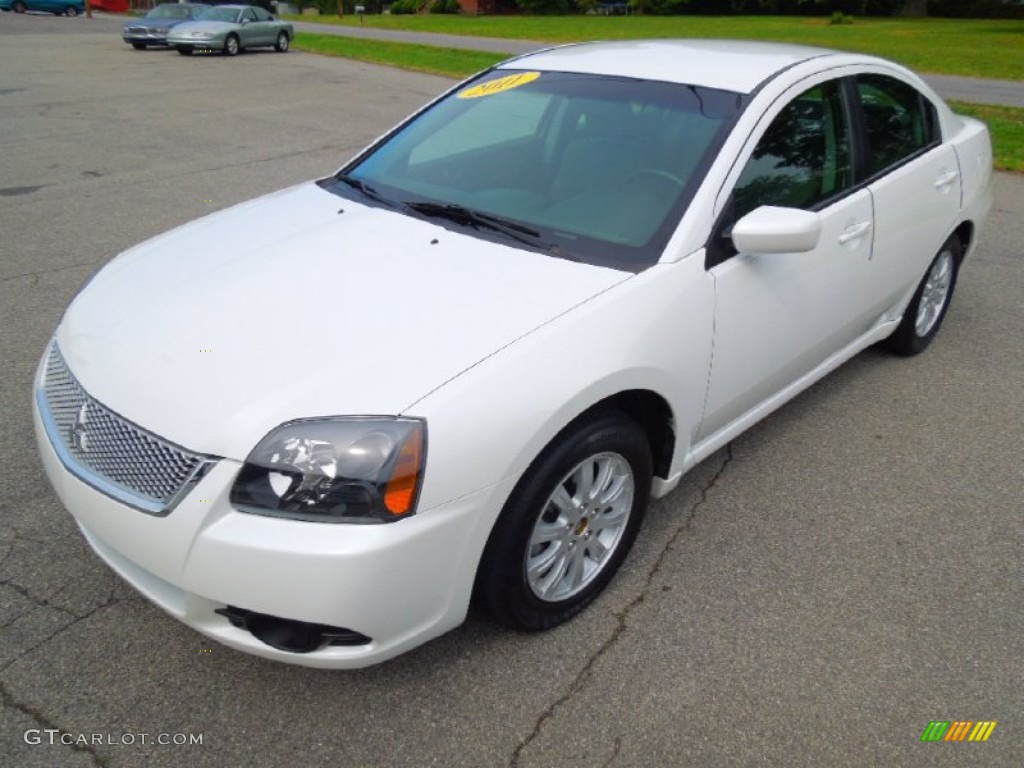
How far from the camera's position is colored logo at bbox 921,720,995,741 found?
2.36m

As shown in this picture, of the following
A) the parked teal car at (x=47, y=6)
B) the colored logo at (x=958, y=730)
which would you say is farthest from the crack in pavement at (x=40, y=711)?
the parked teal car at (x=47, y=6)

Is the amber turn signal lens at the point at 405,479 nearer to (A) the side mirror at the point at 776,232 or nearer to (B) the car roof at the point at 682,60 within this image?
(A) the side mirror at the point at 776,232

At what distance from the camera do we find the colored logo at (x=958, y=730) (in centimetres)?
236

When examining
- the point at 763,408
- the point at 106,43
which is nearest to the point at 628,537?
the point at 763,408

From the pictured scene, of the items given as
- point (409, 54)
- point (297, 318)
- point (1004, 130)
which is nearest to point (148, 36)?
point (409, 54)

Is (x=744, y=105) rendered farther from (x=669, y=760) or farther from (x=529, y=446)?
(x=669, y=760)

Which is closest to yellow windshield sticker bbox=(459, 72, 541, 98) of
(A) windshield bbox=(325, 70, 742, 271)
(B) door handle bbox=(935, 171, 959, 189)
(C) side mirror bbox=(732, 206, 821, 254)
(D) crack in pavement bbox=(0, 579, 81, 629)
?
(A) windshield bbox=(325, 70, 742, 271)

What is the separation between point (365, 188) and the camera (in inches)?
140

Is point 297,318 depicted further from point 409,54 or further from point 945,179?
point 409,54

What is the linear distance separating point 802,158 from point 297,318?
2.06 metres

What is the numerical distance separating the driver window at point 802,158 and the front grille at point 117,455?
6.49 feet

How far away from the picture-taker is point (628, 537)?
115 inches

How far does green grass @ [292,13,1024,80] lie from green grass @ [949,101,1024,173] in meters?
5.97

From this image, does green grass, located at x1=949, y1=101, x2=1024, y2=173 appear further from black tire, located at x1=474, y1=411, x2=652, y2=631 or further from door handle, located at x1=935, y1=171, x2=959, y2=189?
black tire, located at x1=474, y1=411, x2=652, y2=631
